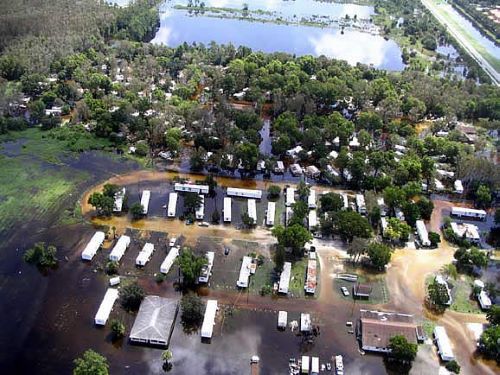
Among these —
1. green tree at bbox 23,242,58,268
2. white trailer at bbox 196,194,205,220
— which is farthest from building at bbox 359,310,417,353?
green tree at bbox 23,242,58,268

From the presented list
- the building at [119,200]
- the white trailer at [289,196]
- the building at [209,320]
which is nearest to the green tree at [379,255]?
the white trailer at [289,196]

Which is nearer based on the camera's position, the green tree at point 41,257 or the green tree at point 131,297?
the green tree at point 131,297

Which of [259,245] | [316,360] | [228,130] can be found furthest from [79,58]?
[316,360]

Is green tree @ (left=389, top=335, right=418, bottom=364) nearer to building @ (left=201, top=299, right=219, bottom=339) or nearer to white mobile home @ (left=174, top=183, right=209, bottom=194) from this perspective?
building @ (left=201, top=299, right=219, bottom=339)

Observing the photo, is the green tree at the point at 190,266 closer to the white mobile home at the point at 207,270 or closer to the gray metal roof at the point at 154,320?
the white mobile home at the point at 207,270

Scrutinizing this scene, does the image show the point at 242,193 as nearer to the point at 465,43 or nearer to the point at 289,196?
the point at 289,196

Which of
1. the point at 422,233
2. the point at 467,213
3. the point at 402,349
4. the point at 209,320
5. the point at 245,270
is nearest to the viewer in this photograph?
the point at 402,349

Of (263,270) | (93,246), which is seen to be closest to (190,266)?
(263,270)
